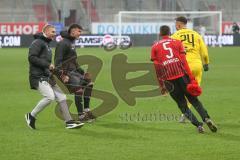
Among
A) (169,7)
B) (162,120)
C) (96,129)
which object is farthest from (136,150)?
(169,7)

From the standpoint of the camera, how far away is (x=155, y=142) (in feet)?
33.6

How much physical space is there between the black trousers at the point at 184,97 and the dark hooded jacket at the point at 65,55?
2.32 metres

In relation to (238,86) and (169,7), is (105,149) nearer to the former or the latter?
(238,86)

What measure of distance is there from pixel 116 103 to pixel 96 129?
410 centimetres

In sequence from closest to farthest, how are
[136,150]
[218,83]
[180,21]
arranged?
[136,150], [180,21], [218,83]

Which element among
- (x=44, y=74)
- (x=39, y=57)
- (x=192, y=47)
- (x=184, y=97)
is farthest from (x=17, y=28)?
(x=184, y=97)

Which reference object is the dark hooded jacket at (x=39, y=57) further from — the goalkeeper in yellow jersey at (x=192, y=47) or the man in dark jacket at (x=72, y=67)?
the goalkeeper in yellow jersey at (x=192, y=47)

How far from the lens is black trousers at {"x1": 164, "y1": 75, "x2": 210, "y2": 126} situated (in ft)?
36.6

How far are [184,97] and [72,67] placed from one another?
265 cm

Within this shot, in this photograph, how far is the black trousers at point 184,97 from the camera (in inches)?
439

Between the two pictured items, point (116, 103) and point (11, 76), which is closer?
point (116, 103)

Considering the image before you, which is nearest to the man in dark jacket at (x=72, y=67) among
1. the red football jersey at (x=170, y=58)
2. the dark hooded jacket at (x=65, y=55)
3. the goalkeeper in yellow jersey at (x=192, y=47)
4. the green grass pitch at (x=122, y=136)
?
the dark hooded jacket at (x=65, y=55)

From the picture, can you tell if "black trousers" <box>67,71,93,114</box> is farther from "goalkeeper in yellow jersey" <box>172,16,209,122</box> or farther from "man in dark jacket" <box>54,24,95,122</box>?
"goalkeeper in yellow jersey" <box>172,16,209,122</box>

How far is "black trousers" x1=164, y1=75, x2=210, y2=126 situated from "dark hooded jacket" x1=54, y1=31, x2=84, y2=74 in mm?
2315
